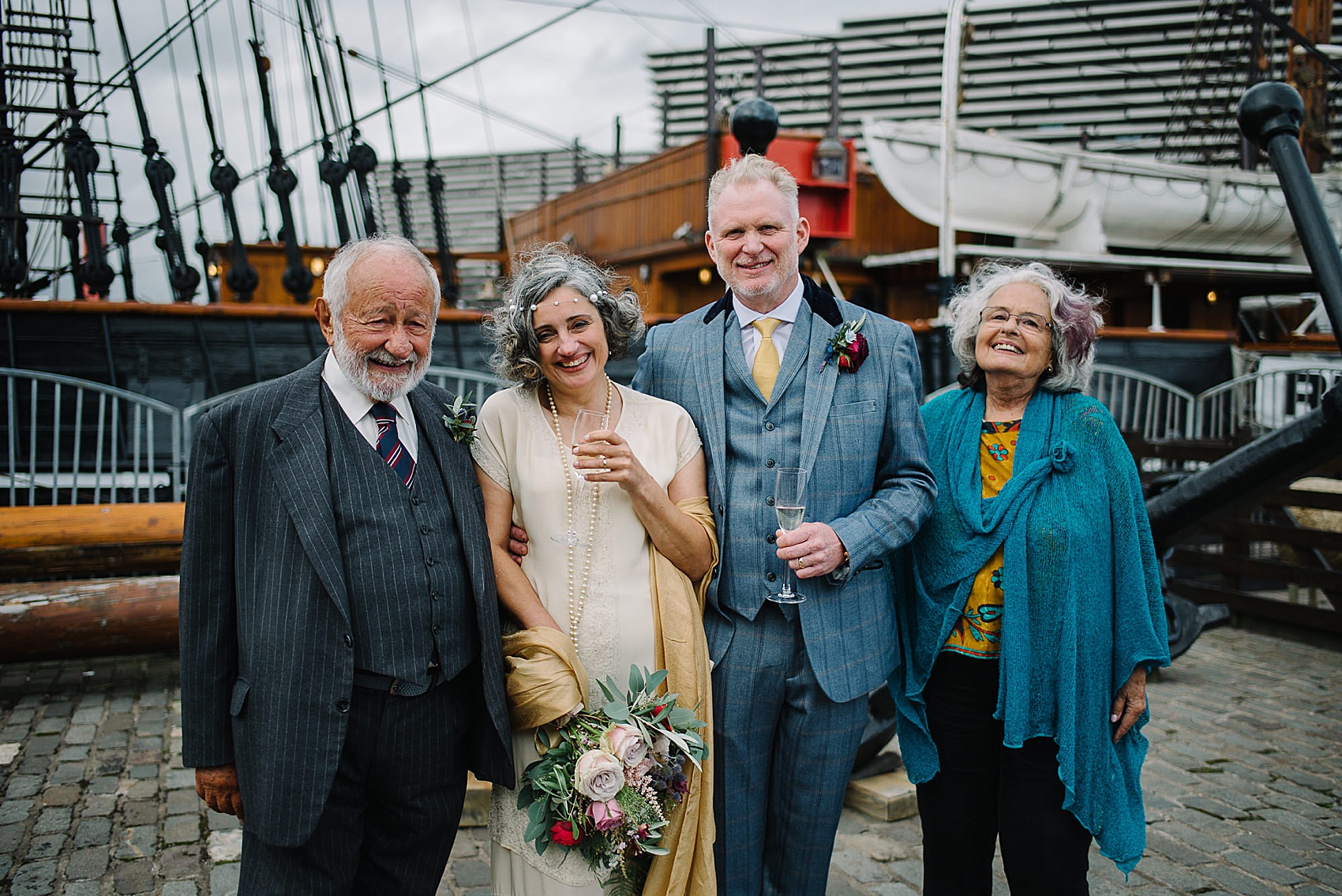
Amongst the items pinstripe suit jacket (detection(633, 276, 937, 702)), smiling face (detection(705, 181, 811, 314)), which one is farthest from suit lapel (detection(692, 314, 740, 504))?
smiling face (detection(705, 181, 811, 314))

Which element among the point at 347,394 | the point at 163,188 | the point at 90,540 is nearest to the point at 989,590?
the point at 347,394

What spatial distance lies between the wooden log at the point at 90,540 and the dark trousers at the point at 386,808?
334cm

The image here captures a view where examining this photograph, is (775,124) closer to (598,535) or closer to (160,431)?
(598,535)

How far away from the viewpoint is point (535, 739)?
194 centimetres

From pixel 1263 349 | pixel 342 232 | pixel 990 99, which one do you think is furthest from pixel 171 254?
pixel 990 99

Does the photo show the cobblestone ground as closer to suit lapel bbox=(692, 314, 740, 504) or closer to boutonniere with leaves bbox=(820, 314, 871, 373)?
suit lapel bbox=(692, 314, 740, 504)

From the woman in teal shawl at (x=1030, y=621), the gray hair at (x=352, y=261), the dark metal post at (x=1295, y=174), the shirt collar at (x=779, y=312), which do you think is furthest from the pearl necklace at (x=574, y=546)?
the dark metal post at (x=1295, y=174)

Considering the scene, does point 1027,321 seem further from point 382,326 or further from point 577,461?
point 382,326

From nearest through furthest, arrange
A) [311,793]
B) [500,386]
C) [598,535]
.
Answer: [311,793] < [598,535] < [500,386]

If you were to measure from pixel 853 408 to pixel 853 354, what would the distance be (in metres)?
0.14

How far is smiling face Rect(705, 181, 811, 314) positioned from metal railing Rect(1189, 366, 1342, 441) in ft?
20.4

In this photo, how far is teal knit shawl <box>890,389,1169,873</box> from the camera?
6.95ft

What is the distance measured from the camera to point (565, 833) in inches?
71.2

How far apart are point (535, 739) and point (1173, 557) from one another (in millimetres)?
6926
